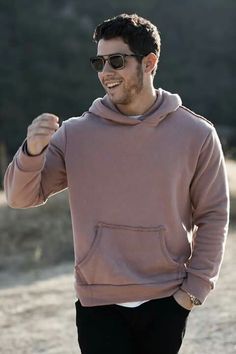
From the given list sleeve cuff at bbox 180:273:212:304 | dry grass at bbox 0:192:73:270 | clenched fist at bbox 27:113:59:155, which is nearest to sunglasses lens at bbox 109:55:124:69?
clenched fist at bbox 27:113:59:155

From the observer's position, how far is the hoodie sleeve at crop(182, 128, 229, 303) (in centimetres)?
225

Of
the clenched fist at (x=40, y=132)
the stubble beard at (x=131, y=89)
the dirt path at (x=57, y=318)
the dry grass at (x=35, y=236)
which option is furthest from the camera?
the dry grass at (x=35, y=236)

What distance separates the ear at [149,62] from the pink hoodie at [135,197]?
0.36ft

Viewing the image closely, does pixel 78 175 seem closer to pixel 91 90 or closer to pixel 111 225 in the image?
pixel 111 225

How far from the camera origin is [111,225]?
218cm

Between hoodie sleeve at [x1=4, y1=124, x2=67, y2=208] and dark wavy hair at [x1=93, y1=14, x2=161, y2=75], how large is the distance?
30cm

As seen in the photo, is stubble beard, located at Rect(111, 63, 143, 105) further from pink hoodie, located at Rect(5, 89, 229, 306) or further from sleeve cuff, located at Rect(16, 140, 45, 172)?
sleeve cuff, located at Rect(16, 140, 45, 172)

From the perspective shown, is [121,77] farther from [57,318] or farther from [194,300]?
[57,318]

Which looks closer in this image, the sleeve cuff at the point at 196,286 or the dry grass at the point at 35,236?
the sleeve cuff at the point at 196,286

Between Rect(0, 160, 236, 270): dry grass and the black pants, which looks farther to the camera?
Rect(0, 160, 236, 270): dry grass

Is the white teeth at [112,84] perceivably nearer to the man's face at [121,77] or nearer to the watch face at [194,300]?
the man's face at [121,77]

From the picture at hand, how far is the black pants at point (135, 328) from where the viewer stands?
7.06 feet

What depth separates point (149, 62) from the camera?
2.27 metres

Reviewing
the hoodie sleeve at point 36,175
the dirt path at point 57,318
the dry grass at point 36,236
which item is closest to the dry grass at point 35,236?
the dry grass at point 36,236
